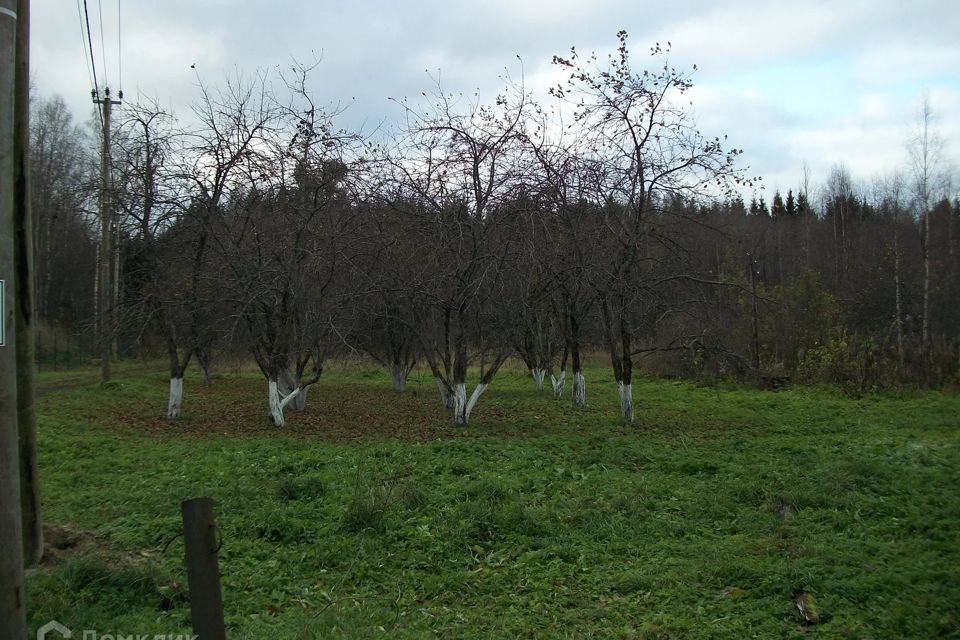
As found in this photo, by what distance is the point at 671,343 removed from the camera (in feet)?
50.0

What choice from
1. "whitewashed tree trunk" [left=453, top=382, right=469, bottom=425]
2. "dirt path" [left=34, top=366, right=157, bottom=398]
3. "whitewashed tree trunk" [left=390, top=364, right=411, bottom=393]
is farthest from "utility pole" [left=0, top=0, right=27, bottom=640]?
"whitewashed tree trunk" [left=390, top=364, right=411, bottom=393]

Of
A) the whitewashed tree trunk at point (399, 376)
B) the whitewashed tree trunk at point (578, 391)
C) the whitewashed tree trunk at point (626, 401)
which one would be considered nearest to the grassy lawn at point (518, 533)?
the whitewashed tree trunk at point (626, 401)

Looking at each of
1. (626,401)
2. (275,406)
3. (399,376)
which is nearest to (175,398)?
(275,406)

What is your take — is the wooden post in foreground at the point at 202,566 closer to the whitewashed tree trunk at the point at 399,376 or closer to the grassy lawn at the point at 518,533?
the grassy lawn at the point at 518,533

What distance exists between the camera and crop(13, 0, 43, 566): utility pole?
5.20m

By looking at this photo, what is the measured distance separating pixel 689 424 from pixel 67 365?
27.2 meters

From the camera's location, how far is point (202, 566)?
3275 mm

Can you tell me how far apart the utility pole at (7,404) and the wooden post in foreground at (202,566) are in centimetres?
98

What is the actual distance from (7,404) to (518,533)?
443cm

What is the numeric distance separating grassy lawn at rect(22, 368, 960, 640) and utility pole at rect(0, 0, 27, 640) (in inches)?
36.9

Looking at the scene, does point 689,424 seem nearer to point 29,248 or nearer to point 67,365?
point 29,248

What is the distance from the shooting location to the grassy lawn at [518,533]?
15.8ft

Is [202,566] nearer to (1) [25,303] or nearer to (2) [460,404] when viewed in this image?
(1) [25,303]

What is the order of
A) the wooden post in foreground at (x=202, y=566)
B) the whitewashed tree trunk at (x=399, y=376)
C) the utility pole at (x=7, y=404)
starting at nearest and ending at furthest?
1. the wooden post in foreground at (x=202, y=566)
2. the utility pole at (x=7, y=404)
3. the whitewashed tree trunk at (x=399, y=376)
